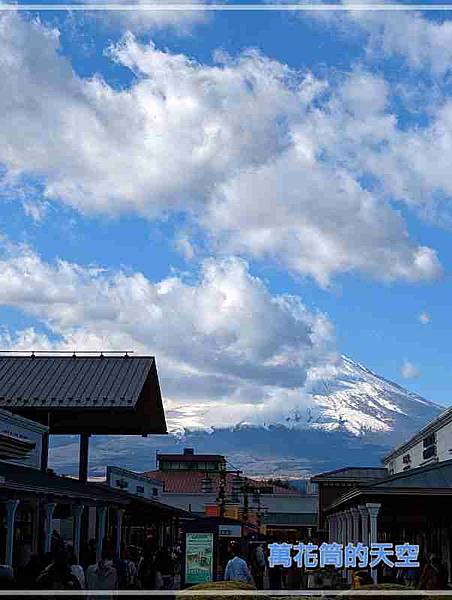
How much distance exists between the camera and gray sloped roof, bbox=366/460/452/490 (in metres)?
26.6

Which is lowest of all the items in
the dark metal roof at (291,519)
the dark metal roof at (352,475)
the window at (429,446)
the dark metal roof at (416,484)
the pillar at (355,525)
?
the pillar at (355,525)

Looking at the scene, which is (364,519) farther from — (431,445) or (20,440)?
(431,445)

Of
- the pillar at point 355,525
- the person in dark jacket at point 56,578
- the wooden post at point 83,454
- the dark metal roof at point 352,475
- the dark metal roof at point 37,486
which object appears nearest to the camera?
the person in dark jacket at point 56,578

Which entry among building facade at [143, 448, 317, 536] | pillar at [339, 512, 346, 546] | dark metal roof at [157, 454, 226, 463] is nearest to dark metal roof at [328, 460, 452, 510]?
pillar at [339, 512, 346, 546]

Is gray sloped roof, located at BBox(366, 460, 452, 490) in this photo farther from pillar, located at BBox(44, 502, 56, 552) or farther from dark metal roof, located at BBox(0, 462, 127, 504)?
pillar, located at BBox(44, 502, 56, 552)

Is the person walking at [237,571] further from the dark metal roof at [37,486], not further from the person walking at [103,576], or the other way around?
the dark metal roof at [37,486]

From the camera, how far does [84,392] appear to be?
3284cm

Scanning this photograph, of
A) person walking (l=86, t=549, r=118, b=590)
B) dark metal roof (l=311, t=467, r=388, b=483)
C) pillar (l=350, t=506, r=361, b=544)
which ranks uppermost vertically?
dark metal roof (l=311, t=467, r=388, b=483)

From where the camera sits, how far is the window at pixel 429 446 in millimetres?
41844

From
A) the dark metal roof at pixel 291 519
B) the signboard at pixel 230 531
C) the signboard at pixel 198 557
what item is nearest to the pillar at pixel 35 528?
the signboard at pixel 230 531

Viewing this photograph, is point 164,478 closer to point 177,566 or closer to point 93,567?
point 177,566

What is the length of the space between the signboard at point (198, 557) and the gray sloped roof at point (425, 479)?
6092 millimetres

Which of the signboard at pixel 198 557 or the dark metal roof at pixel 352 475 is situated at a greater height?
the dark metal roof at pixel 352 475

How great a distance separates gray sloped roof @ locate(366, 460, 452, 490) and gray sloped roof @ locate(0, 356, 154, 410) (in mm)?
8761
